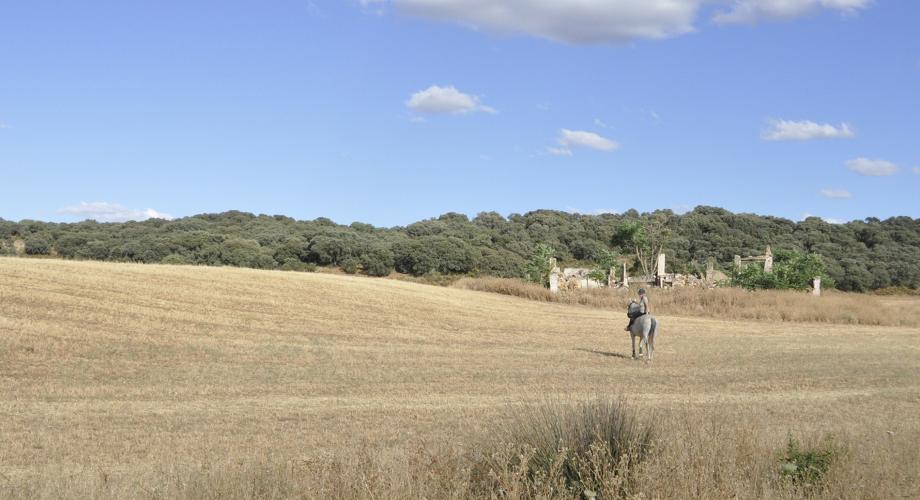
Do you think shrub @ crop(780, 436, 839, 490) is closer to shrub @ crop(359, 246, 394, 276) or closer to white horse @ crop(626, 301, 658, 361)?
white horse @ crop(626, 301, 658, 361)

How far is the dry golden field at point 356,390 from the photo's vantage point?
769cm

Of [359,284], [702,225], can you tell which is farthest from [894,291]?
[359,284]

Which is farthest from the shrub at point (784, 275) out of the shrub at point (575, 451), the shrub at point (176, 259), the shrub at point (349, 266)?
the shrub at point (575, 451)

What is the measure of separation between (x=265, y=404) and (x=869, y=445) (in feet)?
33.3

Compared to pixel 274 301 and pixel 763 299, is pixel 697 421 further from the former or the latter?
pixel 763 299

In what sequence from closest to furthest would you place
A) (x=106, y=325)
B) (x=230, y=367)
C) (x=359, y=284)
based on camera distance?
(x=230, y=367) → (x=106, y=325) → (x=359, y=284)

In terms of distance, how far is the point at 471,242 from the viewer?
266ft

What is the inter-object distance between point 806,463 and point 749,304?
39895 mm

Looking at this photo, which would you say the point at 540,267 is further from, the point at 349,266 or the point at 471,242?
the point at 471,242

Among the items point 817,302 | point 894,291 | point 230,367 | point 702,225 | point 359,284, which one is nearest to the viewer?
point 230,367

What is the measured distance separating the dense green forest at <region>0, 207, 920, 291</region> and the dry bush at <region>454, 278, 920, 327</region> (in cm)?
1833

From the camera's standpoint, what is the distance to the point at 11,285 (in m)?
24.6

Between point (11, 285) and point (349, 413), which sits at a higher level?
point (11, 285)

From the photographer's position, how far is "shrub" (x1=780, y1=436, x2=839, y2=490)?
779cm
